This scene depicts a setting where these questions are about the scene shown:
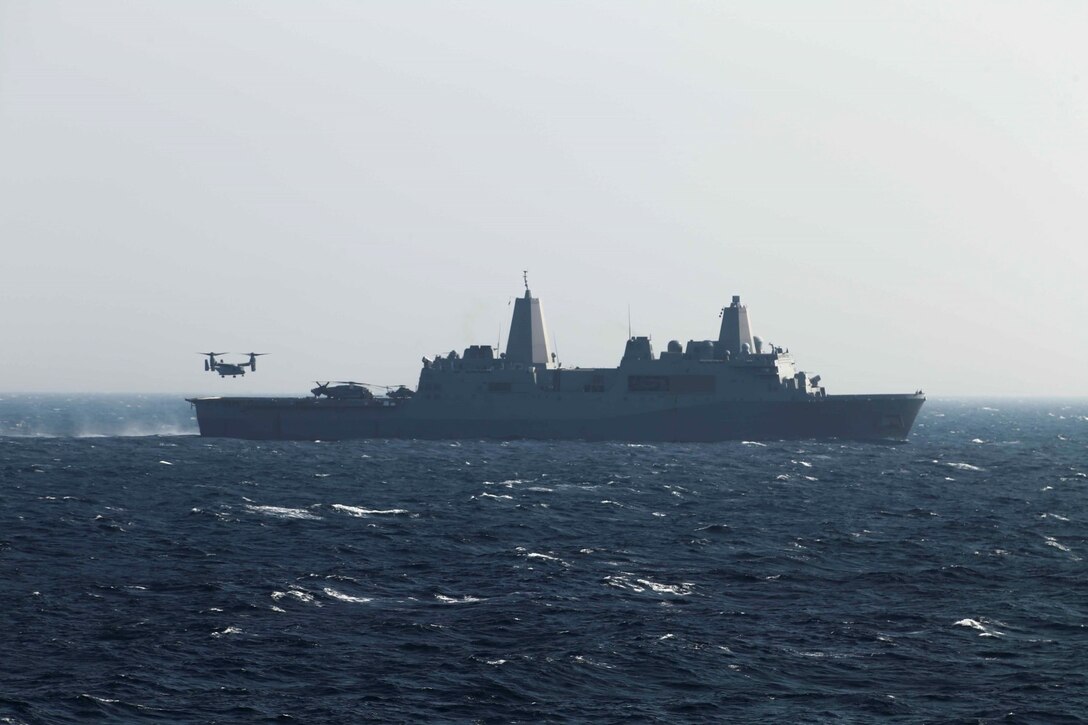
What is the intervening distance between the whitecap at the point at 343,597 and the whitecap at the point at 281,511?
11743mm

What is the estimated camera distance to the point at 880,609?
22.5 m

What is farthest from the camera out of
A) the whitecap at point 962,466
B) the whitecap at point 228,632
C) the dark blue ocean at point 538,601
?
the whitecap at point 962,466

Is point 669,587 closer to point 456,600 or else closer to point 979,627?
point 456,600

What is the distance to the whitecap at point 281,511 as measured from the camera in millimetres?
35469

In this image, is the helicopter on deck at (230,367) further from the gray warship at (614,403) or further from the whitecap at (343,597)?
the whitecap at (343,597)

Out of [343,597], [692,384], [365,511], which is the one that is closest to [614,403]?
[692,384]

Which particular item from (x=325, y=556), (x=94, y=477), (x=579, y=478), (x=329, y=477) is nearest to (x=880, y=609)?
(x=325, y=556)

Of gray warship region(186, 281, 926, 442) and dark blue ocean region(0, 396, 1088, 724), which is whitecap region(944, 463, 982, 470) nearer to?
gray warship region(186, 281, 926, 442)

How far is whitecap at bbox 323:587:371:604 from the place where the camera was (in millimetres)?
22987

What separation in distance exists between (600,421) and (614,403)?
1.36 m

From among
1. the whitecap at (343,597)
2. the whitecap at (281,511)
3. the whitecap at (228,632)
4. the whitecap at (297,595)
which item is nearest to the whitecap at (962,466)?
the whitecap at (281,511)

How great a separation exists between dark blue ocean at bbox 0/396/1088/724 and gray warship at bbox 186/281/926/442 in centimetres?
1958

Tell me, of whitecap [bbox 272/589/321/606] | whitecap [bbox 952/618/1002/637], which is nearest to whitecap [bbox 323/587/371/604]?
whitecap [bbox 272/589/321/606]

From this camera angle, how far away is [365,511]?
36.7 metres
